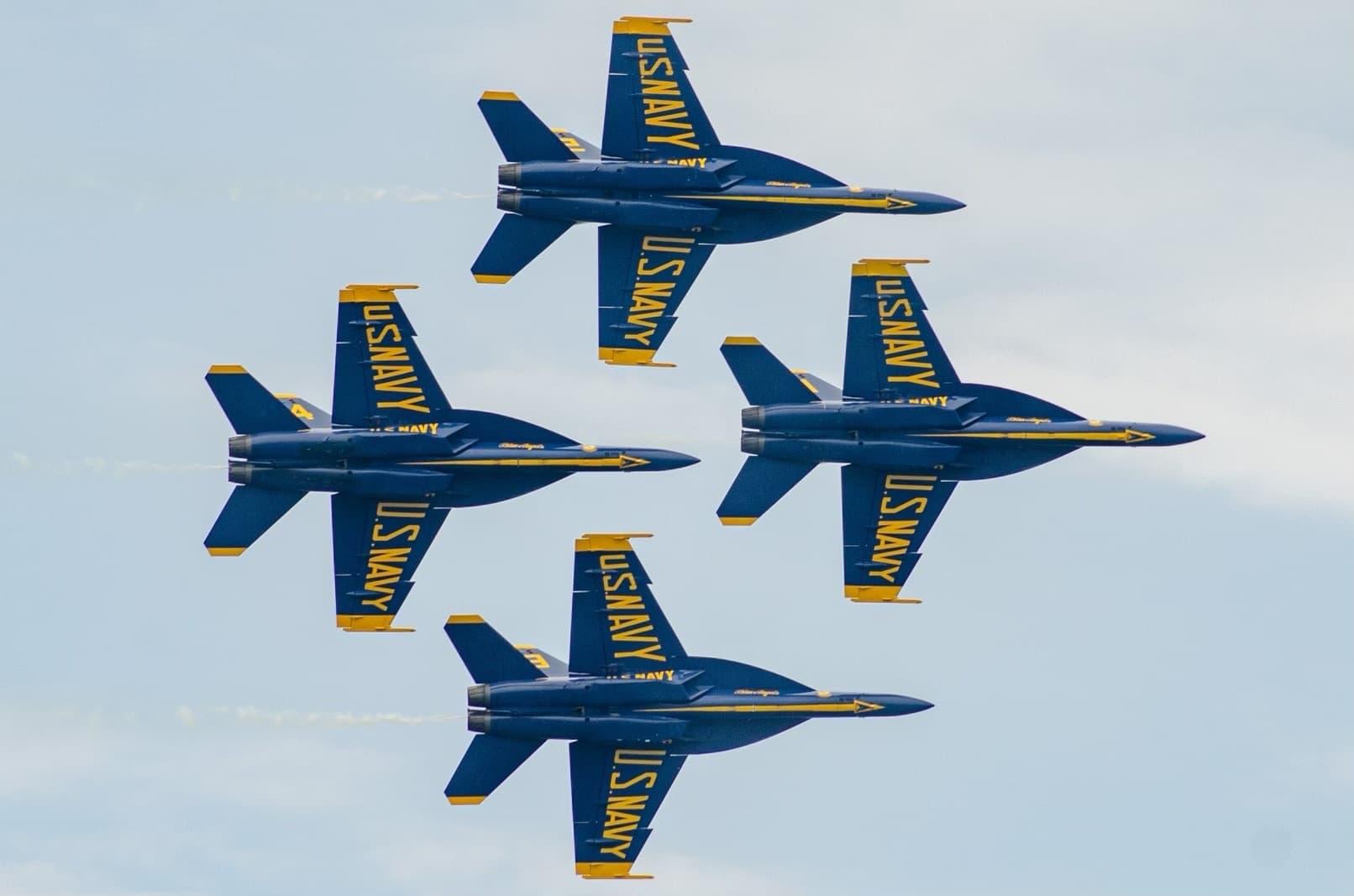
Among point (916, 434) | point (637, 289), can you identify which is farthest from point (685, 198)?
point (916, 434)

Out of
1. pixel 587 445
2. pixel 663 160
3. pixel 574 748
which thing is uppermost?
pixel 663 160

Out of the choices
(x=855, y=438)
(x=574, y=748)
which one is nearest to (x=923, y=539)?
(x=855, y=438)

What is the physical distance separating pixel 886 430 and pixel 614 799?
541 inches

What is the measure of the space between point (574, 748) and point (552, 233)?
15.7 meters

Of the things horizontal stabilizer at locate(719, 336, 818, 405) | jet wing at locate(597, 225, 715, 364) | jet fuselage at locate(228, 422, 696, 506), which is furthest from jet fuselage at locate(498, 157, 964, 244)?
jet fuselage at locate(228, 422, 696, 506)

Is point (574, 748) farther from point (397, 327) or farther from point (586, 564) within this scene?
point (397, 327)

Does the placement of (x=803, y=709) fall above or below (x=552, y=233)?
below

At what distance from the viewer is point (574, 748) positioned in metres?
131

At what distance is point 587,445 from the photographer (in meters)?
132

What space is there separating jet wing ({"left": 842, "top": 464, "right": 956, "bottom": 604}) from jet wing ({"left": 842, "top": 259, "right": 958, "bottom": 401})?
2.57m

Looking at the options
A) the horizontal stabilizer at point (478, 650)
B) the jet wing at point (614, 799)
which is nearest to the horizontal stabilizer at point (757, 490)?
the jet wing at point (614, 799)

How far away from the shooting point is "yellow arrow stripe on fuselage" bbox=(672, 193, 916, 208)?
134 m

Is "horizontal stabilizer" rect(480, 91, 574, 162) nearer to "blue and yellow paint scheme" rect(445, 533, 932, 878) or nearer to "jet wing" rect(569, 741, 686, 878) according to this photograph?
"blue and yellow paint scheme" rect(445, 533, 932, 878)

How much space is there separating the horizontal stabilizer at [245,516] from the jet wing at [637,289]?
426 inches
